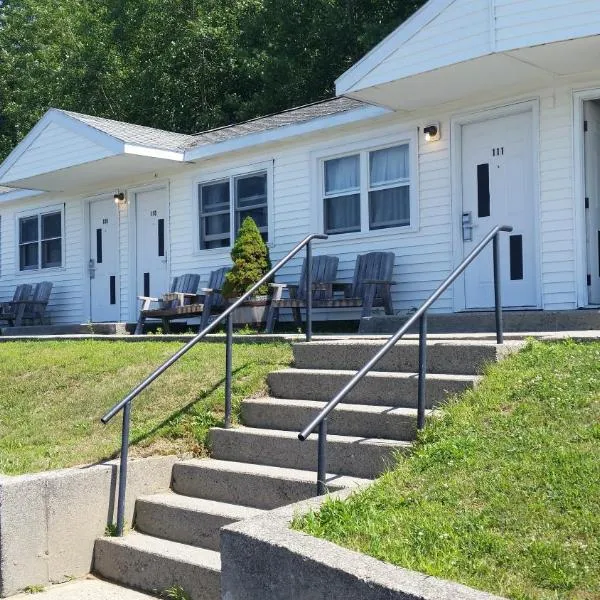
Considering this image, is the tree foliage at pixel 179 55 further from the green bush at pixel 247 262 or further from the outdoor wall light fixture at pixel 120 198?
the green bush at pixel 247 262

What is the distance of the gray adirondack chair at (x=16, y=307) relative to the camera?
55.4ft

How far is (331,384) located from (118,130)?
9.35 m

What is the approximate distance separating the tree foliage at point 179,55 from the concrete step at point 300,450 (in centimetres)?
1766

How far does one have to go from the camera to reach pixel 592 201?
10102 mm

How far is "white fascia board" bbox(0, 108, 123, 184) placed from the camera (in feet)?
46.3

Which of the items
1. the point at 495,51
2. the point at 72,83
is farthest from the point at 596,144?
the point at 72,83

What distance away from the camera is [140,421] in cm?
717

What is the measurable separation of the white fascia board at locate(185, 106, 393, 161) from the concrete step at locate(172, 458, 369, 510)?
6.50 metres

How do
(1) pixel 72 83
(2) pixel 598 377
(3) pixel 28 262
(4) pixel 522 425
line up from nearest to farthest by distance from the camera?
(4) pixel 522 425 < (2) pixel 598 377 < (3) pixel 28 262 < (1) pixel 72 83

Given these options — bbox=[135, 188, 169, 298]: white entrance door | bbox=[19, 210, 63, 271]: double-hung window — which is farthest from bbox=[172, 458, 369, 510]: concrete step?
bbox=[19, 210, 63, 271]: double-hung window

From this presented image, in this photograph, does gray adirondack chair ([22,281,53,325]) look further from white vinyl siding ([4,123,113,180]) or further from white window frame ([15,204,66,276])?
white vinyl siding ([4,123,113,180])

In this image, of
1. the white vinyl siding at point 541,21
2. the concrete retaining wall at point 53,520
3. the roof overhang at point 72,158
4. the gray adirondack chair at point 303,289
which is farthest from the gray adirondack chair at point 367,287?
the concrete retaining wall at point 53,520

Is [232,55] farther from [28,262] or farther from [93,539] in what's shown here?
[93,539]

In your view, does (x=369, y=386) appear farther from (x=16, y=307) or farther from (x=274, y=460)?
(x=16, y=307)
